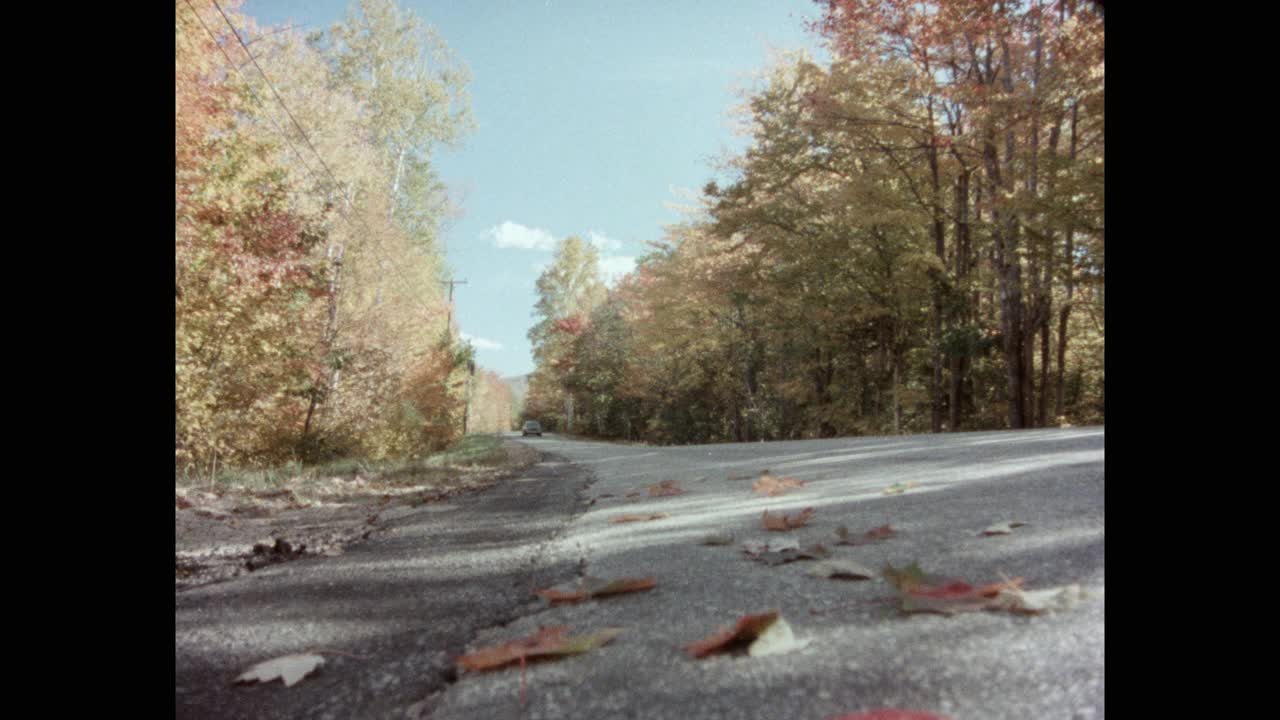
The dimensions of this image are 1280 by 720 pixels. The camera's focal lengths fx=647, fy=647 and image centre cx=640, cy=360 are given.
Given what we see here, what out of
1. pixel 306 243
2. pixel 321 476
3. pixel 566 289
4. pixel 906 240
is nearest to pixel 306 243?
pixel 306 243

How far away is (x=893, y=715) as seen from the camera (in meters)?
0.79

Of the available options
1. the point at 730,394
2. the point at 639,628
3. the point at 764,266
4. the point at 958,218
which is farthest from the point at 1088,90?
the point at 730,394

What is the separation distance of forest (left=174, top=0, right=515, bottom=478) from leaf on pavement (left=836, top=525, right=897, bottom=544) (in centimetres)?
216

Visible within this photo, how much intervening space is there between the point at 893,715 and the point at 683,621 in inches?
22.8

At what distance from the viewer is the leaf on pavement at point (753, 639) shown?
1.06m

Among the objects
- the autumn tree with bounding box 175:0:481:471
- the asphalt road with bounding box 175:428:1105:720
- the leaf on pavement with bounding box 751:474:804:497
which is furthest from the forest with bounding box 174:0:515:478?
the leaf on pavement with bounding box 751:474:804:497

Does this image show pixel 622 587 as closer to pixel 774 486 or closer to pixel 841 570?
pixel 841 570

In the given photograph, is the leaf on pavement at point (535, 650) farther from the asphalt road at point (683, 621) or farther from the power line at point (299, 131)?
the power line at point (299, 131)

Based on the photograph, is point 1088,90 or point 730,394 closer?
point 1088,90

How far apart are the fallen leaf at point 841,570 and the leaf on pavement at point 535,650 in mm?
603

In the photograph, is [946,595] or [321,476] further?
[321,476]
